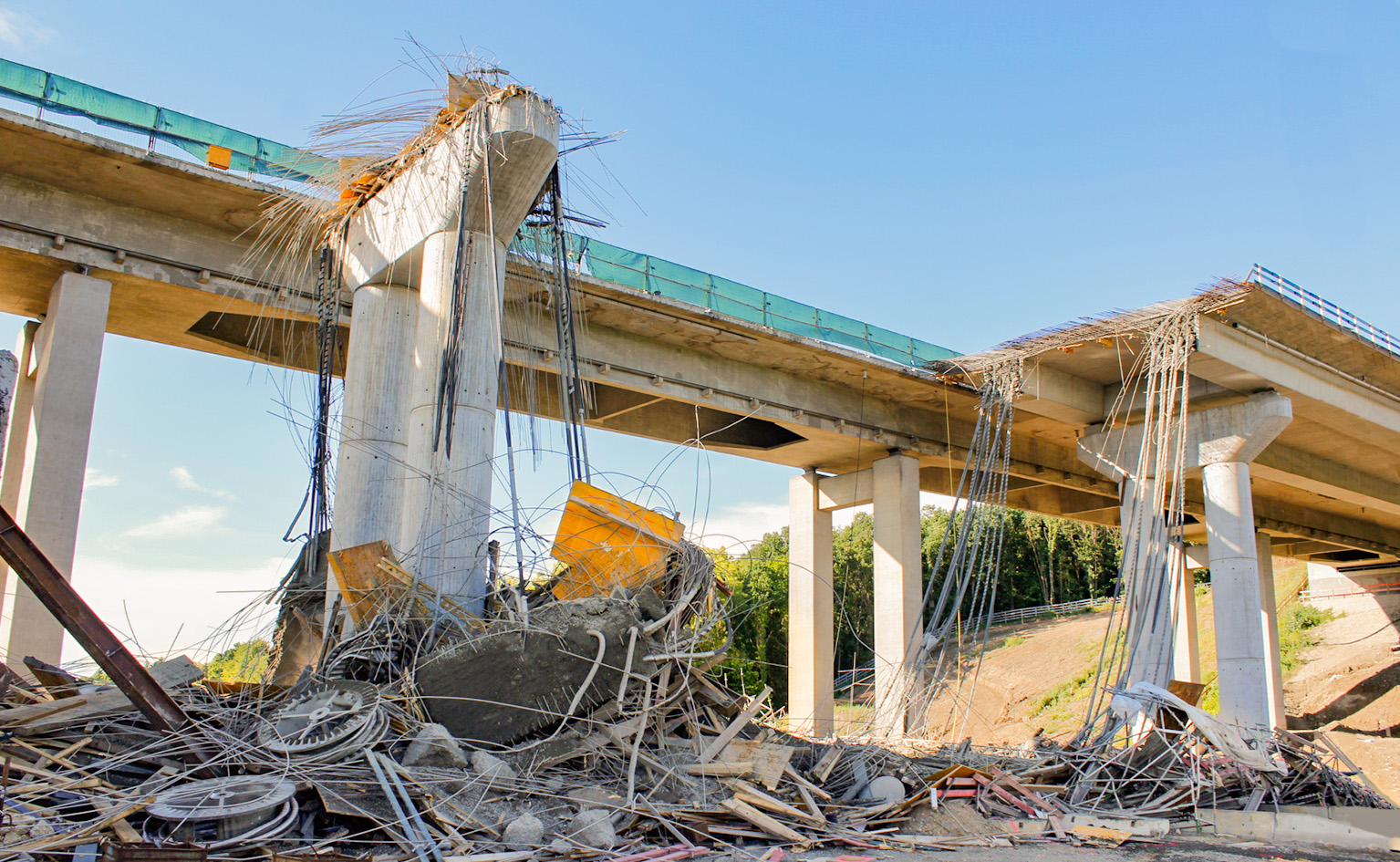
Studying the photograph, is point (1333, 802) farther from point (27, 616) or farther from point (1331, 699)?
point (1331, 699)

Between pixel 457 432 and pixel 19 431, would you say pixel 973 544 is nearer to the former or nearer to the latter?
pixel 457 432

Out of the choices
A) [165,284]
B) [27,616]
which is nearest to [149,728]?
[27,616]

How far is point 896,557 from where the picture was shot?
2031 centimetres

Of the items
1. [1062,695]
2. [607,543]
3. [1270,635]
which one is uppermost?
[1270,635]

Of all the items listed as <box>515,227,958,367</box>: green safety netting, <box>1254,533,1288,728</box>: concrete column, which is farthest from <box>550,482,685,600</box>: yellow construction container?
<box>1254,533,1288,728</box>: concrete column

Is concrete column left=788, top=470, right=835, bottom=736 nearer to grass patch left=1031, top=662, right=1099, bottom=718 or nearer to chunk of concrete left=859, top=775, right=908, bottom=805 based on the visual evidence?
chunk of concrete left=859, top=775, right=908, bottom=805

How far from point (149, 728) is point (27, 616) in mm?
6940

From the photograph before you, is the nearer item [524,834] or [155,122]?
[524,834]

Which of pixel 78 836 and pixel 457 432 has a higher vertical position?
pixel 457 432

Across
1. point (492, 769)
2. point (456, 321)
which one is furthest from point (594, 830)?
point (456, 321)

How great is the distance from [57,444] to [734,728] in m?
9.76

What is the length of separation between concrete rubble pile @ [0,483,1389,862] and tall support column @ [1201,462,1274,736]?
7285 millimetres

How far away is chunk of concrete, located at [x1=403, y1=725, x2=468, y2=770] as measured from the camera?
595 cm

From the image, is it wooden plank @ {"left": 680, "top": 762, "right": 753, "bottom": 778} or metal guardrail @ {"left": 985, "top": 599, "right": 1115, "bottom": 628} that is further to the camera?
metal guardrail @ {"left": 985, "top": 599, "right": 1115, "bottom": 628}
